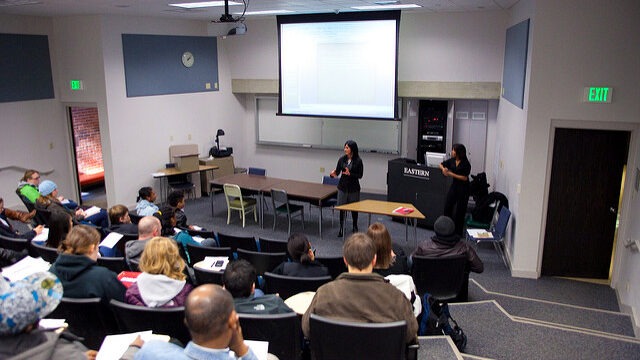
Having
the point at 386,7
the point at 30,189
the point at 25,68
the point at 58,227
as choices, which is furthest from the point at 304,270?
the point at 25,68

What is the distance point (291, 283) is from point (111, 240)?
226cm

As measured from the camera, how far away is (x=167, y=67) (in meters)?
10.4

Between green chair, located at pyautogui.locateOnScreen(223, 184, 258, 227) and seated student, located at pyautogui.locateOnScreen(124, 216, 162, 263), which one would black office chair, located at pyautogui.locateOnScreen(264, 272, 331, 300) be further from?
green chair, located at pyautogui.locateOnScreen(223, 184, 258, 227)

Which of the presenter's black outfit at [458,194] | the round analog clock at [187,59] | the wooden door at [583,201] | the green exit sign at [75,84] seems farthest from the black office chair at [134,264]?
the round analog clock at [187,59]

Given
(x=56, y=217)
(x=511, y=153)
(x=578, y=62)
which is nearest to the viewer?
(x=56, y=217)

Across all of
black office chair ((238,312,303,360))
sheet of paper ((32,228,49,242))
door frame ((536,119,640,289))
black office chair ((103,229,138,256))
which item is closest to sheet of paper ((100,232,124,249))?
black office chair ((103,229,138,256))

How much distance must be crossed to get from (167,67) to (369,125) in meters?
4.40

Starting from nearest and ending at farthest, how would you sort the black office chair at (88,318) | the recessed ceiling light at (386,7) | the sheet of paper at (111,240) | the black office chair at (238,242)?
the black office chair at (88,318) < the sheet of paper at (111,240) < the black office chair at (238,242) < the recessed ceiling light at (386,7)

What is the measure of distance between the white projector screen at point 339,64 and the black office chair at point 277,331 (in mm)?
7091

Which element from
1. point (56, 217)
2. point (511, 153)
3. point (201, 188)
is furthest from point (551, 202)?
point (201, 188)

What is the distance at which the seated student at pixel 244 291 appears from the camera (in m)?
3.10

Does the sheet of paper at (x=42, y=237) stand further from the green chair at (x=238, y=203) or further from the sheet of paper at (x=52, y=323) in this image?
the green chair at (x=238, y=203)

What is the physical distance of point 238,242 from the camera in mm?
5789

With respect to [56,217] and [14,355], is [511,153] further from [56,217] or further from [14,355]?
[14,355]
